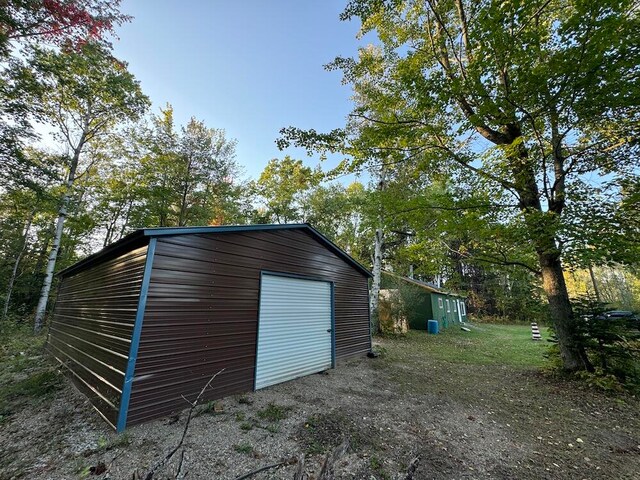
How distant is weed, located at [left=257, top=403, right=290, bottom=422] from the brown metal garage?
0.87 meters

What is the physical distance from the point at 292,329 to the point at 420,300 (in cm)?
1141

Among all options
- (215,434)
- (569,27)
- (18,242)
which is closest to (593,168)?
(569,27)

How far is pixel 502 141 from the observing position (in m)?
6.63

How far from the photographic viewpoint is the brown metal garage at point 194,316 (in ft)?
13.0

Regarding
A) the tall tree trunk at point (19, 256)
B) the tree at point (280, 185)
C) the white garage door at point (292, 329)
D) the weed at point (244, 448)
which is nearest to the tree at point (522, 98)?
the white garage door at point (292, 329)

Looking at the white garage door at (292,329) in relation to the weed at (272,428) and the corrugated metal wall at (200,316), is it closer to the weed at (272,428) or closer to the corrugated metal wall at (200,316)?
the corrugated metal wall at (200,316)

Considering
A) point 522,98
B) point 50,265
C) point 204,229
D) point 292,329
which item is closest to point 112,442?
point 204,229

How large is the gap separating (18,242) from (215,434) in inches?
641

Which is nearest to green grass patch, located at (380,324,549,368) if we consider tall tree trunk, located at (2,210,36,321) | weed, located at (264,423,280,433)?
weed, located at (264,423,280,433)

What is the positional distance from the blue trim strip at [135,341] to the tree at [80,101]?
8074 millimetres

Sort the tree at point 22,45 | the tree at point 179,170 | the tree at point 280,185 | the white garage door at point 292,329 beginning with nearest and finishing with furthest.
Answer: the white garage door at point 292,329 < the tree at point 22,45 < the tree at point 179,170 < the tree at point 280,185

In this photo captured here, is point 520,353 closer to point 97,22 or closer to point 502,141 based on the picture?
point 502,141

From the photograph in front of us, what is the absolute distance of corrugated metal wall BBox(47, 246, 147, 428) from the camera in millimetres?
3977

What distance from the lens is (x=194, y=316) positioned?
4504 millimetres
